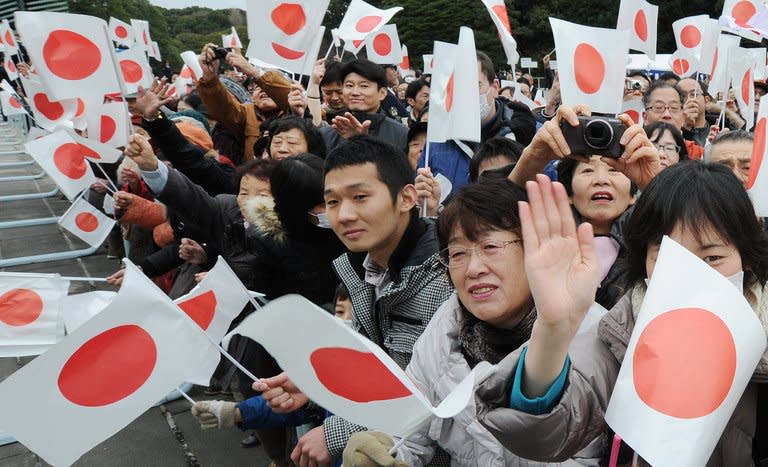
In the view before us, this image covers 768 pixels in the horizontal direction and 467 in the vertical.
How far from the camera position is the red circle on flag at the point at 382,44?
786 cm

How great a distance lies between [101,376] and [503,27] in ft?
11.7

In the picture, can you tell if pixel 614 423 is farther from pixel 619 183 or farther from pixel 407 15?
pixel 407 15

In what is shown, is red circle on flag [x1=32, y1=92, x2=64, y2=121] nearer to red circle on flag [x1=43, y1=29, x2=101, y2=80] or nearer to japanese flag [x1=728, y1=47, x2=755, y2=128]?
red circle on flag [x1=43, y1=29, x2=101, y2=80]

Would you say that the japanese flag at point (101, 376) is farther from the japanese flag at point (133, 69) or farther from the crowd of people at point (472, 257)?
the japanese flag at point (133, 69)

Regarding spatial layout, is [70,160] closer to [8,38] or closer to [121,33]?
[121,33]

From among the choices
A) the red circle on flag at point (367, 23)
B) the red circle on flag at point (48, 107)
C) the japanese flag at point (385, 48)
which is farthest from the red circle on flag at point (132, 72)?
the japanese flag at point (385, 48)

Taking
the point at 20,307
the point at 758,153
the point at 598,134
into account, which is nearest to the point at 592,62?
the point at 758,153

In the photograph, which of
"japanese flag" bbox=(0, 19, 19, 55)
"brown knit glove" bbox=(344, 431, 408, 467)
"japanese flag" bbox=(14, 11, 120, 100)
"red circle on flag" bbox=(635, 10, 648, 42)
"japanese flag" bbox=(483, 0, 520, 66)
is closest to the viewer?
"brown knit glove" bbox=(344, 431, 408, 467)

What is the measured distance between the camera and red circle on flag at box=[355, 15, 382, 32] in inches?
207

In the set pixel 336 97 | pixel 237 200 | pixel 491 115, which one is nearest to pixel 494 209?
pixel 237 200

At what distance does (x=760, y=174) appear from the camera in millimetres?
2162

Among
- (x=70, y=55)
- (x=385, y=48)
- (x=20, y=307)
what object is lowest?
(x=20, y=307)

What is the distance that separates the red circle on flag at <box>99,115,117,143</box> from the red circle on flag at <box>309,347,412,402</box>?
291 cm

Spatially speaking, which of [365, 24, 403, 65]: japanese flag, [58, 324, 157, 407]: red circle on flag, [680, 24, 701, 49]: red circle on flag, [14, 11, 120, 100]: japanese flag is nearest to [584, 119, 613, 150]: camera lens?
[58, 324, 157, 407]: red circle on flag
